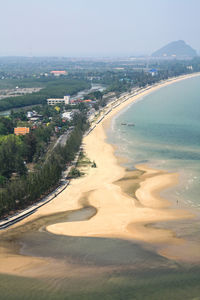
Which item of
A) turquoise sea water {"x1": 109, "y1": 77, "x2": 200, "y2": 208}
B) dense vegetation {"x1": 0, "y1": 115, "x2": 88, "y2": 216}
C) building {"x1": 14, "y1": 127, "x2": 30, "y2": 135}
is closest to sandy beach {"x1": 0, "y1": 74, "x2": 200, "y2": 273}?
dense vegetation {"x1": 0, "y1": 115, "x2": 88, "y2": 216}

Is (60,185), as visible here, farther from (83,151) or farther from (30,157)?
(83,151)


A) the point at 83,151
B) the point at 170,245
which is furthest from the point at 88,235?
the point at 83,151

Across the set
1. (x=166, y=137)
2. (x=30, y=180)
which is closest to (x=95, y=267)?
(x=30, y=180)

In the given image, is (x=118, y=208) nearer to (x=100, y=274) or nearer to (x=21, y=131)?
(x=100, y=274)

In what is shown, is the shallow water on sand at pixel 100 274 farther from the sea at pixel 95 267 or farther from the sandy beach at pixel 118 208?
the sandy beach at pixel 118 208

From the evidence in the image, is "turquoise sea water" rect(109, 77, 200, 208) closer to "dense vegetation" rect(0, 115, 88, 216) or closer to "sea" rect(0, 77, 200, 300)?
"sea" rect(0, 77, 200, 300)

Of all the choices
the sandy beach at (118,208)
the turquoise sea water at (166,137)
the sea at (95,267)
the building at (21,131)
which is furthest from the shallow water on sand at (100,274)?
the building at (21,131)
